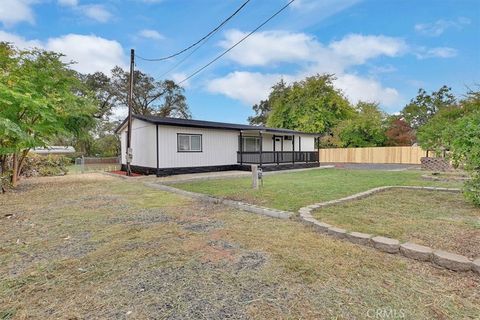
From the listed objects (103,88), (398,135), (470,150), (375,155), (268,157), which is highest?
(103,88)

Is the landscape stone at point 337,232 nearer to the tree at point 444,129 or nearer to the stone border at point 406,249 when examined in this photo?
the stone border at point 406,249

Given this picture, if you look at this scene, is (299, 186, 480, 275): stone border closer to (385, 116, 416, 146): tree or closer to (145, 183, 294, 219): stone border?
(145, 183, 294, 219): stone border

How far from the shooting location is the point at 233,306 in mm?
2150

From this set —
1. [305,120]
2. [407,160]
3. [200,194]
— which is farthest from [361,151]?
[200,194]

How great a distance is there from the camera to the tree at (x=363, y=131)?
28.1 m

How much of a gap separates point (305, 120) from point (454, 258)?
28484 mm

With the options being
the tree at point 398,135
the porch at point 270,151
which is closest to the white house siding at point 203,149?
the porch at point 270,151

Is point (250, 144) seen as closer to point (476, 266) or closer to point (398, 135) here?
point (476, 266)

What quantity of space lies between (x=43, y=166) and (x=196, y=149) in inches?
374

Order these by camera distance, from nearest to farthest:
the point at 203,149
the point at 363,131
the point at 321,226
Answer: the point at 321,226, the point at 203,149, the point at 363,131

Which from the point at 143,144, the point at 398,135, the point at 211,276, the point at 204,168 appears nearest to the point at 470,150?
the point at 211,276

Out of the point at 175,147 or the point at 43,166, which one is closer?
the point at 175,147

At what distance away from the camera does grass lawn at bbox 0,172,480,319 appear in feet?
6.95

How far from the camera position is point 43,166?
1559 centimetres
